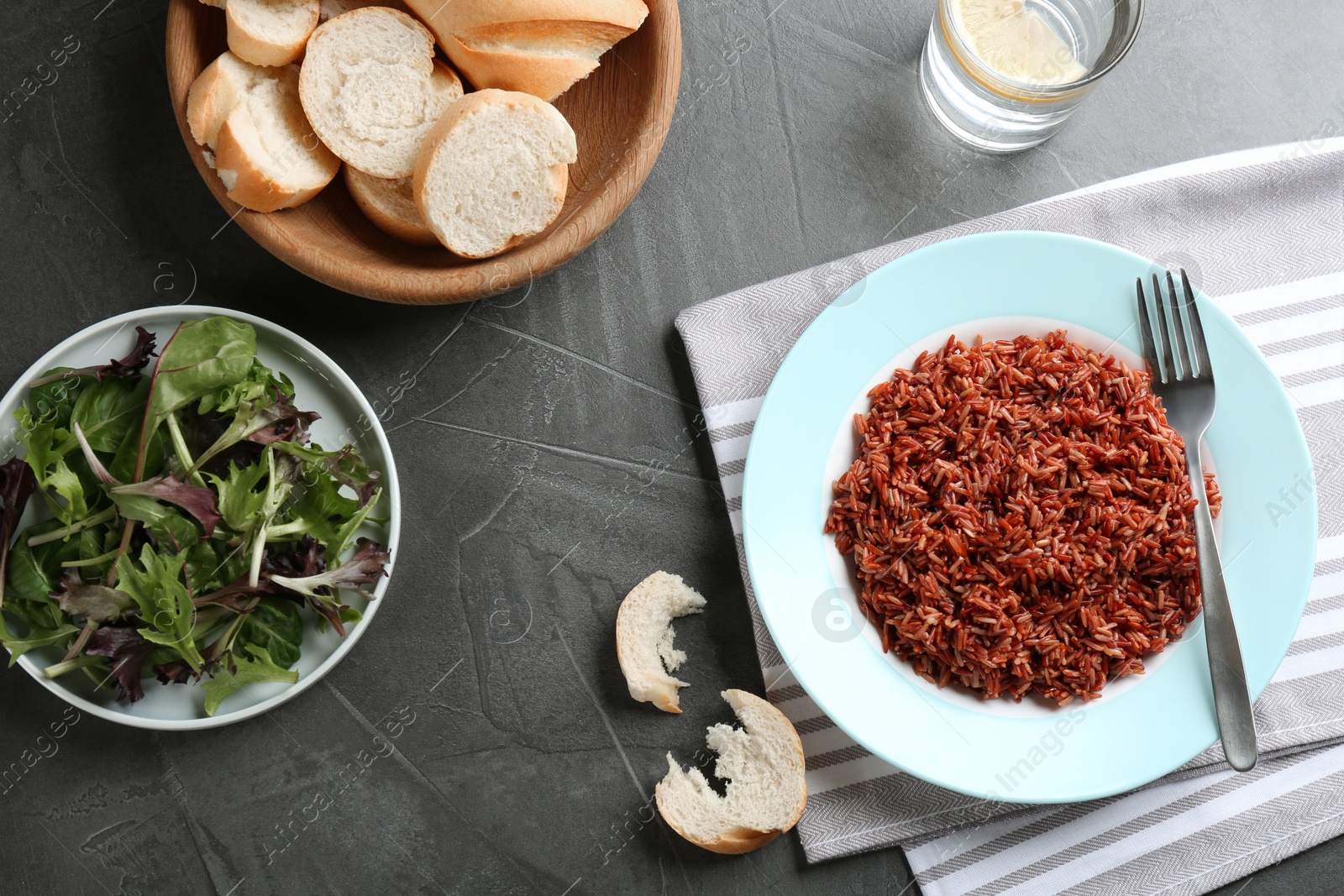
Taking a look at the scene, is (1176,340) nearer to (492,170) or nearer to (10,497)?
(492,170)

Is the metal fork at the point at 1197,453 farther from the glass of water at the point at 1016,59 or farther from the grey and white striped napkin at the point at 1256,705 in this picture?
the glass of water at the point at 1016,59

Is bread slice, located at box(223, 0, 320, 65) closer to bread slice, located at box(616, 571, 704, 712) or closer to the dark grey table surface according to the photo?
the dark grey table surface

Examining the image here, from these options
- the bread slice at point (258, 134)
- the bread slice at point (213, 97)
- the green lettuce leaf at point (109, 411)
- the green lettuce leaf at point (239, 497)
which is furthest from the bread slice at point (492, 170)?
the green lettuce leaf at point (109, 411)

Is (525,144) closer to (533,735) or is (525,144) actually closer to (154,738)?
(533,735)

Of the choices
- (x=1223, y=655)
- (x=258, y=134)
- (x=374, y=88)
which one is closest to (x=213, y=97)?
(x=258, y=134)

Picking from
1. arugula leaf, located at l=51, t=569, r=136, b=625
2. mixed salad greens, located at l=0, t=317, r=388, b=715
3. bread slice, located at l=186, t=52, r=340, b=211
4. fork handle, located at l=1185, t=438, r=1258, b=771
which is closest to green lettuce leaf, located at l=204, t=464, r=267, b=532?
mixed salad greens, located at l=0, t=317, r=388, b=715
